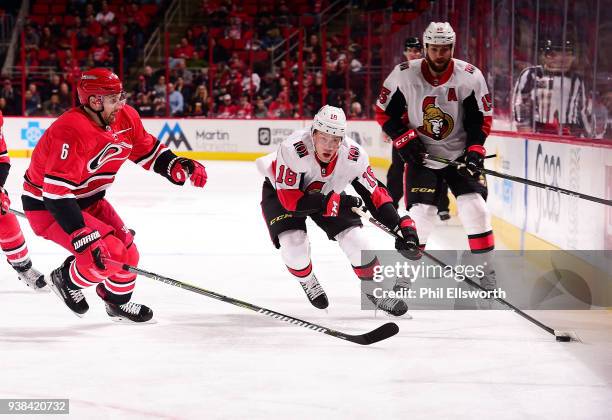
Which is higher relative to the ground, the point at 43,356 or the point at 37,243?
the point at 43,356

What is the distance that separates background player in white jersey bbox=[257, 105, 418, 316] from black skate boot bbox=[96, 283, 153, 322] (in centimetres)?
61

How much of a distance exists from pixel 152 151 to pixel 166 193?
558 cm

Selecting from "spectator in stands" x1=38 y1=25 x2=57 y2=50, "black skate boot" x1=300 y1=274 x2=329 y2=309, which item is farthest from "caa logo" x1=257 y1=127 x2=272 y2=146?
"black skate boot" x1=300 y1=274 x2=329 y2=309

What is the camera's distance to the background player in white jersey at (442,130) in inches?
174

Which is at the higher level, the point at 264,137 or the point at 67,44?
the point at 67,44

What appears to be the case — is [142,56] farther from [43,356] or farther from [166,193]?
[43,356]

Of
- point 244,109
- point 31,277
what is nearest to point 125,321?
point 31,277

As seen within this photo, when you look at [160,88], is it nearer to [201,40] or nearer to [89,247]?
[201,40]

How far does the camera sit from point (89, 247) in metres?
Result: 3.57

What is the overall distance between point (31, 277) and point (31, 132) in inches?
400

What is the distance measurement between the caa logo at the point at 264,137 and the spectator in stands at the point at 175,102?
123 centimetres

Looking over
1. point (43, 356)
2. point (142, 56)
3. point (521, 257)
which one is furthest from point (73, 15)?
point (43, 356)

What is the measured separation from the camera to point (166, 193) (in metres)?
9.60

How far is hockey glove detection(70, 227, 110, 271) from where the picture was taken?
357 centimetres
